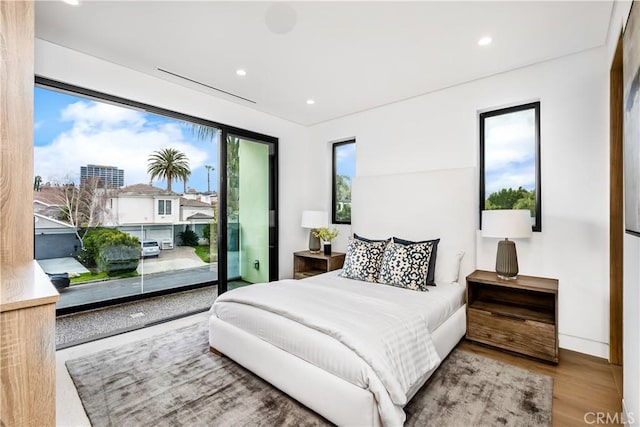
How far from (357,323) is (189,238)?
153 inches

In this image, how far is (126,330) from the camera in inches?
124

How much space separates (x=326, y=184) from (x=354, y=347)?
11.1 feet

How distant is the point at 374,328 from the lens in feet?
6.07

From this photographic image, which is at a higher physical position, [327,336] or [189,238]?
[189,238]

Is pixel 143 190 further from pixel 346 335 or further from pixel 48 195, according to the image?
pixel 346 335

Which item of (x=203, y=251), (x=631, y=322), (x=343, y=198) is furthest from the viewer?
(x=203, y=251)

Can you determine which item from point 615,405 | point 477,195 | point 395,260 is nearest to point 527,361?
point 615,405

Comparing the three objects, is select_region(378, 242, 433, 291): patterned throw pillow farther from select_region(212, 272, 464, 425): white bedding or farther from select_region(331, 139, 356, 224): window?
select_region(331, 139, 356, 224): window

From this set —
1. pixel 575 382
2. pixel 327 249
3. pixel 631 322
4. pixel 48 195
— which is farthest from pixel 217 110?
pixel 575 382

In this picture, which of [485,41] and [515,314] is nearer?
[485,41]

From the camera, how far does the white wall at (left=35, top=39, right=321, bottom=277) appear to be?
2711 mm

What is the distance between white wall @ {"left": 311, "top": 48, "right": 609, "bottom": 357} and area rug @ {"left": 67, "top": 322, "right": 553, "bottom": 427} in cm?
90

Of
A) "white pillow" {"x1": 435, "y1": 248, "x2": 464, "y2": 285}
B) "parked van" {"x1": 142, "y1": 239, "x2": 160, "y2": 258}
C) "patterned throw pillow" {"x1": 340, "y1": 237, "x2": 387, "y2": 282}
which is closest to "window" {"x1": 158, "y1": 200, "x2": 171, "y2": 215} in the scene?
"parked van" {"x1": 142, "y1": 239, "x2": 160, "y2": 258}

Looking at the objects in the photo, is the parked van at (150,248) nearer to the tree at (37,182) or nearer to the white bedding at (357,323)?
the tree at (37,182)
